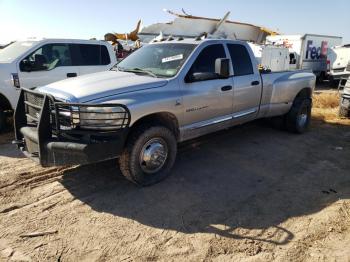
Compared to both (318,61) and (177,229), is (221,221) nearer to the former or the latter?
(177,229)

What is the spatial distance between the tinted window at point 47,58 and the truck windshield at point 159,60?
2615mm

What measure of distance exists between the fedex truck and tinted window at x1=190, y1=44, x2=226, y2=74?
14.5 meters

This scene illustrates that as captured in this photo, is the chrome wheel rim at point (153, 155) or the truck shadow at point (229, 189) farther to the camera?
the chrome wheel rim at point (153, 155)

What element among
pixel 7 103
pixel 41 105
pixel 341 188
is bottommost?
pixel 341 188

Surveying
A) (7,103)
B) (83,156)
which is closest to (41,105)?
(83,156)

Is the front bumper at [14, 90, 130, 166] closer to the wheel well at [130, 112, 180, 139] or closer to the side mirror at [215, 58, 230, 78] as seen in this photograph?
the wheel well at [130, 112, 180, 139]

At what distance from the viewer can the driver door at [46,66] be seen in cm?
693

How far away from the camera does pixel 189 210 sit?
383cm

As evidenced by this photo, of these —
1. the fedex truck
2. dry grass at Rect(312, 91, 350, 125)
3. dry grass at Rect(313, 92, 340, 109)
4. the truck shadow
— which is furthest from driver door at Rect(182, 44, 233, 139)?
the fedex truck

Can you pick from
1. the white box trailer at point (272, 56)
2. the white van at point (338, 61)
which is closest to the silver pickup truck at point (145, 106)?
the white box trailer at point (272, 56)

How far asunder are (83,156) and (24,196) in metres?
1.07

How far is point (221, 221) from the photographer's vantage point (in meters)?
3.62

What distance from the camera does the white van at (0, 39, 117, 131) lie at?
22.3 feet

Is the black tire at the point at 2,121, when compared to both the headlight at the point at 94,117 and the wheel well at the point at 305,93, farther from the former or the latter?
the wheel well at the point at 305,93
